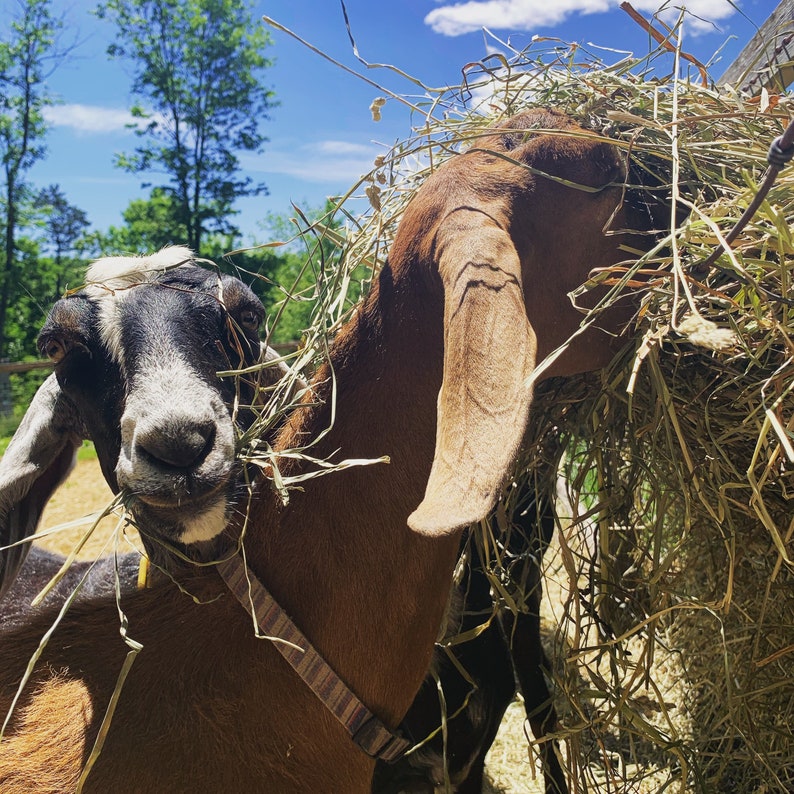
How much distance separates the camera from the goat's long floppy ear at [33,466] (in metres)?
2.07

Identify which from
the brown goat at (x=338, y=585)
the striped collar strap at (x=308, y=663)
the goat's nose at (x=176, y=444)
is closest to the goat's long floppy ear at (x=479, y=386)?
the brown goat at (x=338, y=585)

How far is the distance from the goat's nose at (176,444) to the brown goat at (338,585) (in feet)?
0.62

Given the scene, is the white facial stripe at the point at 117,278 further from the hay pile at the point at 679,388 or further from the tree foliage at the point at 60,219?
the tree foliage at the point at 60,219

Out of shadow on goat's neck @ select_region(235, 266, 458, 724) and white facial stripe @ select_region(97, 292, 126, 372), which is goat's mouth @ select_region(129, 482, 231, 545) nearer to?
shadow on goat's neck @ select_region(235, 266, 458, 724)

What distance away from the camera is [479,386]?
38.7 inches

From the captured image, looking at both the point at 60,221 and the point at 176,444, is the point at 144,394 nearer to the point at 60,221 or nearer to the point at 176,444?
the point at 176,444

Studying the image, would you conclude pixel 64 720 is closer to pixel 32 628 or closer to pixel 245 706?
pixel 32 628

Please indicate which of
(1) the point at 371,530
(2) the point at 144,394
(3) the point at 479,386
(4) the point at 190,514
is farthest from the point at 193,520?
(3) the point at 479,386

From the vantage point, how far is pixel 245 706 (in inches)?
59.4

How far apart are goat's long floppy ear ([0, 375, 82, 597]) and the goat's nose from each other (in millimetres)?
695

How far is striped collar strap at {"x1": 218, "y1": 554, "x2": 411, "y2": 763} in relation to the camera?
150 centimetres

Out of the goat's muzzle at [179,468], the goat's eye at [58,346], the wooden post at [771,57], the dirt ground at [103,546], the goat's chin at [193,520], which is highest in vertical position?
the wooden post at [771,57]

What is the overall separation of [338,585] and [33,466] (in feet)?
4.09

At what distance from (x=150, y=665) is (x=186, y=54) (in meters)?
26.3
